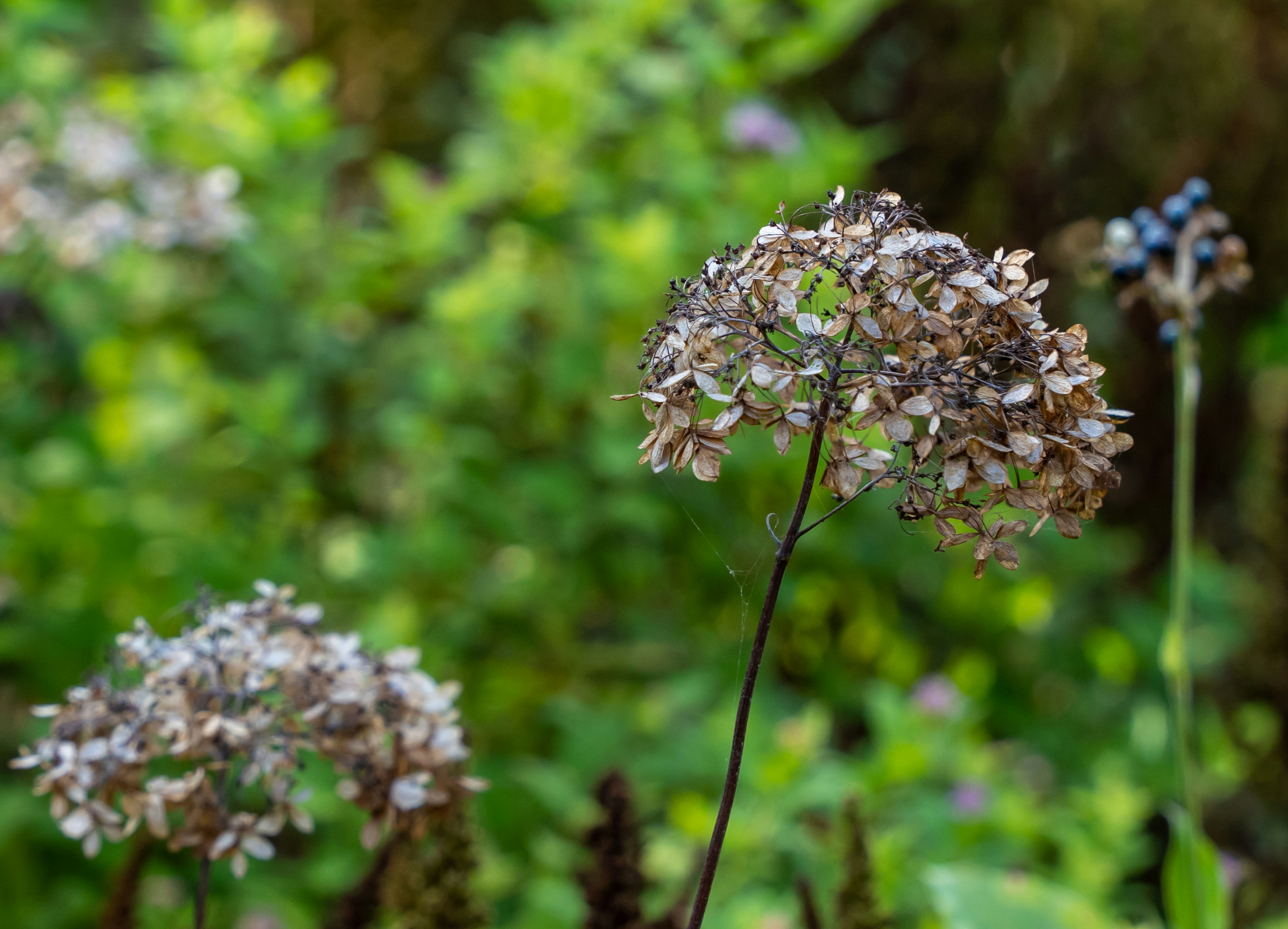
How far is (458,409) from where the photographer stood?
87.4 inches

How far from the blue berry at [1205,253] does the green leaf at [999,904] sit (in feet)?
2.45

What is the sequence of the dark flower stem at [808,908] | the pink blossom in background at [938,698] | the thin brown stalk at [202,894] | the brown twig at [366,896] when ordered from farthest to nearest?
the pink blossom in background at [938,698] < the brown twig at [366,896] < the dark flower stem at [808,908] < the thin brown stalk at [202,894]

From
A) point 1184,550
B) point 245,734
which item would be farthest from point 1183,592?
point 245,734

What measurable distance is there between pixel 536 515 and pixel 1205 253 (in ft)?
4.35

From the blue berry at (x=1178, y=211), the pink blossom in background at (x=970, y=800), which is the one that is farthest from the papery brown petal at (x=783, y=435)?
the pink blossom in background at (x=970, y=800)

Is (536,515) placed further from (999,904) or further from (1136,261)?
(1136,261)

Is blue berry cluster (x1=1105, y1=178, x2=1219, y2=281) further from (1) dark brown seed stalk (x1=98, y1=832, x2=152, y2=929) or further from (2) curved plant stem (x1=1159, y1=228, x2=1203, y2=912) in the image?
(1) dark brown seed stalk (x1=98, y1=832, x2=152, y2=929)

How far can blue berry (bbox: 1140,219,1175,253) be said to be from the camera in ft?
3.88

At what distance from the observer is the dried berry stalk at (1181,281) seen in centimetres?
118

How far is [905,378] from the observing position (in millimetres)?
555

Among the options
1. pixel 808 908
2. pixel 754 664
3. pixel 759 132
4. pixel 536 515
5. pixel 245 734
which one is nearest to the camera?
pixel 754 664

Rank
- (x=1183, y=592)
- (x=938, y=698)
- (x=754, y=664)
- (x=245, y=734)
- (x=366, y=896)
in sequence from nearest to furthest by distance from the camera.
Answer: (x=754, y=664), (x=245, y=734), (x=366, y=896), (x=1183, y=592), (x=938, y=698)

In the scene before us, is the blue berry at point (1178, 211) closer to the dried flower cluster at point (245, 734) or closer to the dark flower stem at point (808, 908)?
the dark flower stem at point (808, 908)

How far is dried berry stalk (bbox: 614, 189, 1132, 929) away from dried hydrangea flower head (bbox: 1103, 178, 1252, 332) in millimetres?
646
